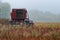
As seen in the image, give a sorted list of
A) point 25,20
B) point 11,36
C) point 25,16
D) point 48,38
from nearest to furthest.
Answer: point 48,38
point 11,36
point 25,20
point 25,16

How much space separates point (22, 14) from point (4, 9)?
180ft

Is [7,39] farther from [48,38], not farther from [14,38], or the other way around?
[48,38]

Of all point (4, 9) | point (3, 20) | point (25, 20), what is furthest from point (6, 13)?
point (25, 20)

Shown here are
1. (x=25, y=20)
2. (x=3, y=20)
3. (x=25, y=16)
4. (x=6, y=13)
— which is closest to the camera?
Answer: (x=25, y=20)

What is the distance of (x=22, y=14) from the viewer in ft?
81.9

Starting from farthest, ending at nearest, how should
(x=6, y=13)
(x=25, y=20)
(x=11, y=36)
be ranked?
(x=6, y=13), (x=25, y=20), (x=11, y=36)

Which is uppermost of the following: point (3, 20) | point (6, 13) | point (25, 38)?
point (25, 38)

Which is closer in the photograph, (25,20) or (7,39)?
(7,39)

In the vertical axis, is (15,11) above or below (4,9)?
above

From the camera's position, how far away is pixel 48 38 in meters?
10.5

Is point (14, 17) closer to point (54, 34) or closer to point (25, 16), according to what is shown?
point (25, 16)

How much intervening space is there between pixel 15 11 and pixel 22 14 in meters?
0.75

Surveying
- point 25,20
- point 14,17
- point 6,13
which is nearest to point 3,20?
point 14,17

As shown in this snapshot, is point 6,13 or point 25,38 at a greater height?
point 25,38
